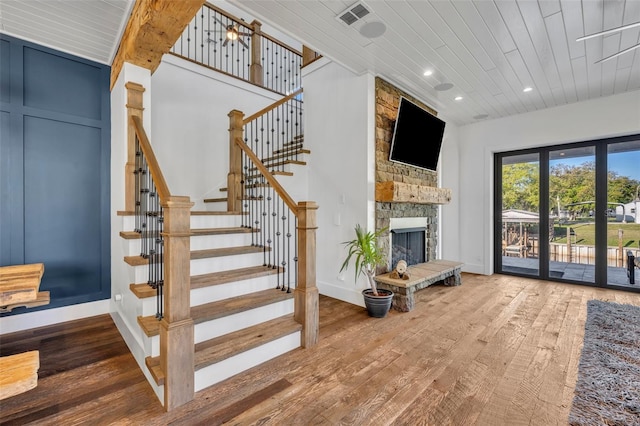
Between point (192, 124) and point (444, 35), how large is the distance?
11.6 feet

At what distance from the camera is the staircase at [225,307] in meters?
1.99

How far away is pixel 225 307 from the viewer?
2.31m

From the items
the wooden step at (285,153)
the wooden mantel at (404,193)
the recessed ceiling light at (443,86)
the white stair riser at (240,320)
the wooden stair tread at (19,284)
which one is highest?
the recessed ceiling light at (443,86)

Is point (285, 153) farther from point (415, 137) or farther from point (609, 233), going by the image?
point (609, 233)

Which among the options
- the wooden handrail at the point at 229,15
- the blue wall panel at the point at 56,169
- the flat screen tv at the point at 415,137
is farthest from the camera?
the wooden handrail at the point at 229,15

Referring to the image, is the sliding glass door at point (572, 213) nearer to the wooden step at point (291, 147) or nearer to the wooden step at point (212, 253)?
the wooden step at point (291, 147)

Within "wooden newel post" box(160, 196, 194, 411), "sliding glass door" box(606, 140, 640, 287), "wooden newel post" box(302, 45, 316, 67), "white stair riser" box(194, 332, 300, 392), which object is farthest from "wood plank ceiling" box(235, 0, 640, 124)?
"white stair riser" box(194, 332, 300, 392)

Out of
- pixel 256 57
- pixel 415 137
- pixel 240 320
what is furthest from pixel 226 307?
pixel 256 57

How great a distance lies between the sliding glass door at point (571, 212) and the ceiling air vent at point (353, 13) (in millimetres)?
4214

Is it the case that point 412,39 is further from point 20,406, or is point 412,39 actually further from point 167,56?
point 20,406

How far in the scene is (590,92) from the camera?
4191 mm

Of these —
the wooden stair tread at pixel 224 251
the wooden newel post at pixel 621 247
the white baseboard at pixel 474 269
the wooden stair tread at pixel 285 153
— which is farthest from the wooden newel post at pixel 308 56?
the wooden newel post at pixel 621 247

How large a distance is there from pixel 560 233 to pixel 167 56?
6785mm

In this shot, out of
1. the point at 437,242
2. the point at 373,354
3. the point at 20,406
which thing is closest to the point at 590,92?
the point at 437,242
